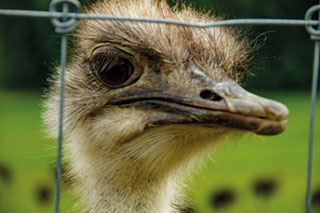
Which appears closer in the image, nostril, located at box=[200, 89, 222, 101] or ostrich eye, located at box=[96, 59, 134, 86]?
nostril, located at box=[200, 89, 222, 101]

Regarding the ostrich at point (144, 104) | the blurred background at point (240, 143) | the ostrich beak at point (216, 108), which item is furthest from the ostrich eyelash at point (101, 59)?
the blurred background at point (240, 143)

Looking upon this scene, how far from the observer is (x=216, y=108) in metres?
1.69

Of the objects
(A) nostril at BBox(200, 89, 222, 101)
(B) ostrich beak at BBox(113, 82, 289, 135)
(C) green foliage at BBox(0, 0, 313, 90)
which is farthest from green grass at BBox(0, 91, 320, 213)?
(A) nostril at BBox(200, 89, 222, 101)

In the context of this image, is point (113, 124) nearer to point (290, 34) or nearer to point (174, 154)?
point (174, 154)

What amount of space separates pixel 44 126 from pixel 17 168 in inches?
295

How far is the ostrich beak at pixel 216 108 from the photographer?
1620 mm

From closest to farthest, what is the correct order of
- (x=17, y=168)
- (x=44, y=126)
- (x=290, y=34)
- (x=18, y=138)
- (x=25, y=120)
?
(x=44, y=126) → (x=17, y=168) → (x=18, y=138) → (x=25, y=120) → (x=290, y=34)

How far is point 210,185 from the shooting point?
8812mm

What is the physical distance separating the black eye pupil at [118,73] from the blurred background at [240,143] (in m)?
4.10

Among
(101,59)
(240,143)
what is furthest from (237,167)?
(101,59)

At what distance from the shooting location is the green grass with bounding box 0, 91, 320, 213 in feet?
26.0

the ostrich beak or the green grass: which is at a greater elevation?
the ostrich beak

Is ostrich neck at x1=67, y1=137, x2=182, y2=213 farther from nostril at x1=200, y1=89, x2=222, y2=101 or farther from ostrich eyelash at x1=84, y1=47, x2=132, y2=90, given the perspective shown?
nostril at x1=200, y1=89, x2=222, y2=101

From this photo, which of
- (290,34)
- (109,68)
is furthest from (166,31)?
(290,34)
